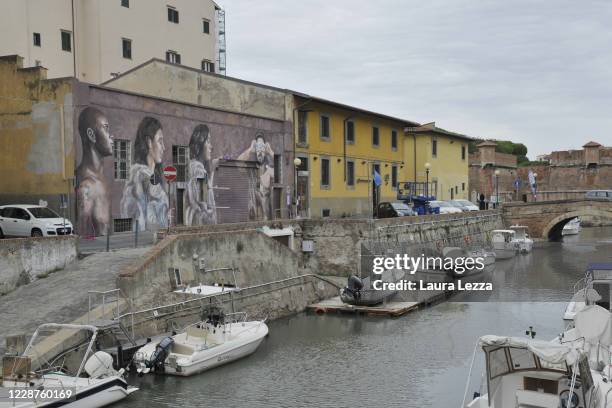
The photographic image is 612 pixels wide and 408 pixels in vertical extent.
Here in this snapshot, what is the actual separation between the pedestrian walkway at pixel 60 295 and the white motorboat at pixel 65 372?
39.4 inches

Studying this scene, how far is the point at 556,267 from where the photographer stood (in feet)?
135

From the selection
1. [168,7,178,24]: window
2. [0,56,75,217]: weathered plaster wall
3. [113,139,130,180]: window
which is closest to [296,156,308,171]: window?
[113,139,130,180]: window

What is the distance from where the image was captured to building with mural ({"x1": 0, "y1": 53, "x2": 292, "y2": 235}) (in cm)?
2530

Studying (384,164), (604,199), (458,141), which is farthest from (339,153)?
(604,199)

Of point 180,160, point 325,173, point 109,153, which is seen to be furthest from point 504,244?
point 109,153

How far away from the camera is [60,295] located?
1920 centimetres

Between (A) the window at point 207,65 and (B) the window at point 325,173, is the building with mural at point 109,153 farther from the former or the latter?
(A) the window at point 207,65

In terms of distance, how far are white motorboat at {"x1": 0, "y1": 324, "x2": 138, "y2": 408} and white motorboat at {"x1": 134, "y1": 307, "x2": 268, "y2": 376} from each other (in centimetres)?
131

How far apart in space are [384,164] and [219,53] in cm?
2031

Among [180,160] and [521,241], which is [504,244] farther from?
[180,160]

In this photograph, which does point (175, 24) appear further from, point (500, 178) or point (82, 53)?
point (500, 178)

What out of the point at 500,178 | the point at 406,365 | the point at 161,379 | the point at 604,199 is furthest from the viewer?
the point at 500,178

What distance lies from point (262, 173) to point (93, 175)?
36.6 feet

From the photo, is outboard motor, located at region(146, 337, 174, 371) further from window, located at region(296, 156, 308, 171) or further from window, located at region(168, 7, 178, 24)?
window, located at region(168, 7, 178, 24)
